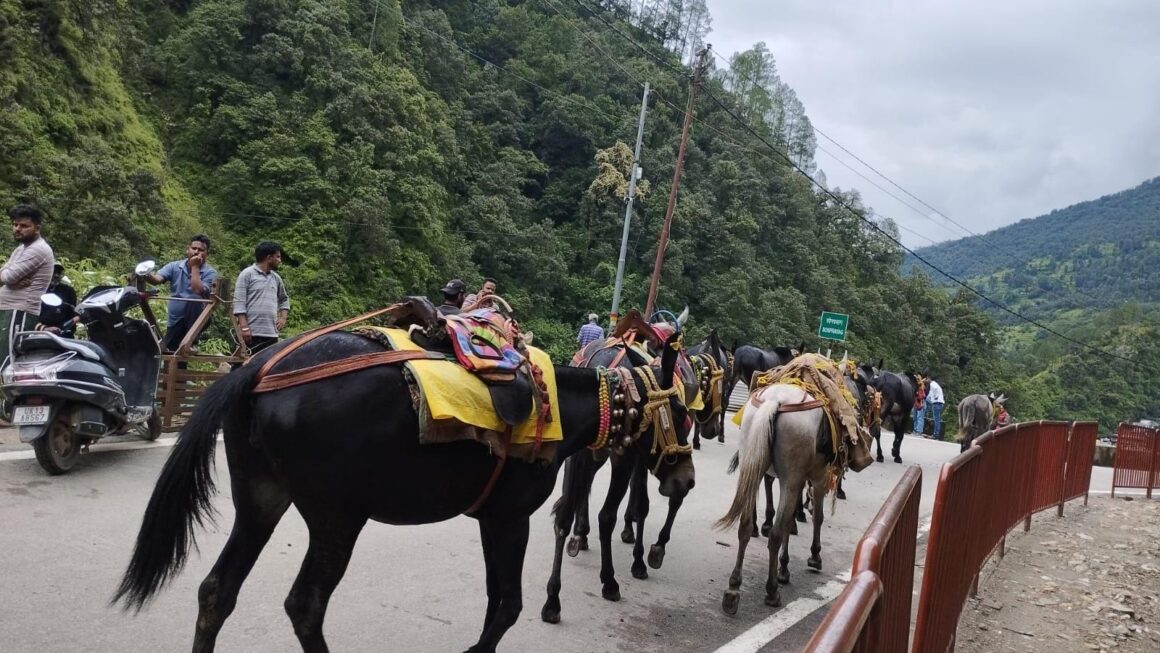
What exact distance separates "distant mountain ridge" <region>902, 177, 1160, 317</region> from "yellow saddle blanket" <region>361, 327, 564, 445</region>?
4132 inches

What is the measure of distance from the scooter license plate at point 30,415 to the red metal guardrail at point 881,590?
554 centimetres

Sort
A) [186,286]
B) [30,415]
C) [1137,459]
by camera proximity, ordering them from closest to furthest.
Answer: [30,415]
[186,286]
[1137,459]

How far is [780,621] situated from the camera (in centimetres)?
Result: 500

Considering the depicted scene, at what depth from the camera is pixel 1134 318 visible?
80500mm

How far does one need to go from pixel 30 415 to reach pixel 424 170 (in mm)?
28089

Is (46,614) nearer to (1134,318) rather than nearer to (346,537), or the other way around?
(346,537)

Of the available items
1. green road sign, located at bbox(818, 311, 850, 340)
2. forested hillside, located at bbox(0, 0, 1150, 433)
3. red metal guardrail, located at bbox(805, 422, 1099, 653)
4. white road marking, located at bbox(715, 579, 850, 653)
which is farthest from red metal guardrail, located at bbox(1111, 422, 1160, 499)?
forested hillside, located at bbox(0, 0, 1150, 433)

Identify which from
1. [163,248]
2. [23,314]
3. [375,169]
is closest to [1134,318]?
[375,169]

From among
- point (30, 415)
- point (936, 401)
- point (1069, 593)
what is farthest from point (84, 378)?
point (936, 401)

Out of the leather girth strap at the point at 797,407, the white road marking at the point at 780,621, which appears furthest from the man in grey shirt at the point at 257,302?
the white road marking at the point at 780,621

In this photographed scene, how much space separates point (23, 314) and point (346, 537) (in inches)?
184

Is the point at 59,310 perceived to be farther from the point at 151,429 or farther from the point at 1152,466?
the point at 1152,466

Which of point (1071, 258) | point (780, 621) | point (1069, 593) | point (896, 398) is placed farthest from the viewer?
point (1071, 258)

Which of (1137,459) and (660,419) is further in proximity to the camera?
(1137,459)
